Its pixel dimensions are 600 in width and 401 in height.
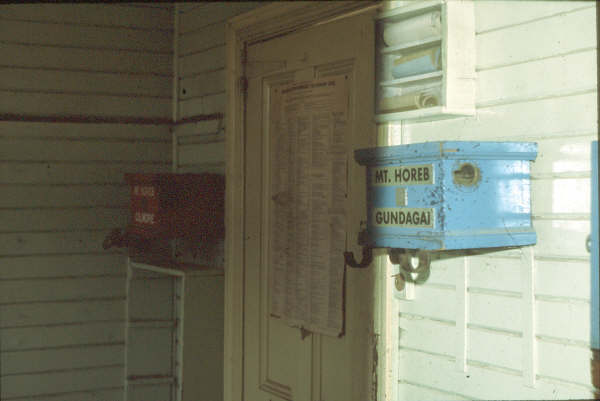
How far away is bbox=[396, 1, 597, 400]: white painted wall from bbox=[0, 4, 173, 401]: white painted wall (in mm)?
2403

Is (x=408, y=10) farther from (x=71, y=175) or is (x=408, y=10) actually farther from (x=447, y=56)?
(x=71, y=175)

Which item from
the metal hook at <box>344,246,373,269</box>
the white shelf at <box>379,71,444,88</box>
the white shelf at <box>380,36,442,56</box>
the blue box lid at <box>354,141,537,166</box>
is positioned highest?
the white shelf at <box>380,36,442,56</box>

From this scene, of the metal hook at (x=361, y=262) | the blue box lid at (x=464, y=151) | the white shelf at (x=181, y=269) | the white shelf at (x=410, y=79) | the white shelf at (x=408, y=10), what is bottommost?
the white shelf at (x=181, y=269)

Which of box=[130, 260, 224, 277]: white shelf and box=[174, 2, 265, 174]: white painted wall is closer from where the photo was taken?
box=[130, 260, 224, 277]: white shelf

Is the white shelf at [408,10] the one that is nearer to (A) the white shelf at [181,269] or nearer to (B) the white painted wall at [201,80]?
(B) the white painted wall at [201,80]

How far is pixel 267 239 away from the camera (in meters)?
3.82

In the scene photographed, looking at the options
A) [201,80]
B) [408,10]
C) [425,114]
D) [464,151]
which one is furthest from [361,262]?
[201,80]

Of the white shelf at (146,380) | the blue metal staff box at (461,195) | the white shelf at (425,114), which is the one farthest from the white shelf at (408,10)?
the white shelf at (146,380)

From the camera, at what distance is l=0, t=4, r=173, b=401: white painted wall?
4516 mm

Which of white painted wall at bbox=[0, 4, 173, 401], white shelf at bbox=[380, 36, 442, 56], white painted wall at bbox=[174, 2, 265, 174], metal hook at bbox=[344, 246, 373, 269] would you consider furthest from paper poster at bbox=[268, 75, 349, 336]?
white painted wall at bbox=[0, 4, 173, 401]

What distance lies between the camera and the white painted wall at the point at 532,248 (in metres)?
2.34

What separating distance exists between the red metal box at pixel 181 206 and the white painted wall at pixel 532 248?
64.4 inches

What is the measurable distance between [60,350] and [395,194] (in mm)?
2790

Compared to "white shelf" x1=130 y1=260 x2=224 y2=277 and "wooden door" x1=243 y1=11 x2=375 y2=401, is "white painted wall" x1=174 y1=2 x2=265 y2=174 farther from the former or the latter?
"white shelf" x1=130 y1=260 x2=224 y2=277
